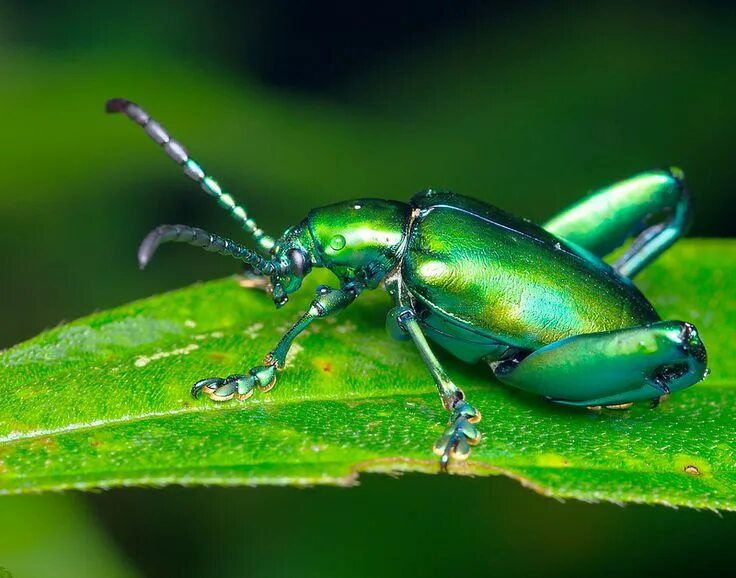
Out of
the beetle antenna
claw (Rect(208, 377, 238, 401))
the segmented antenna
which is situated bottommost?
claw (Rect(208, 377, 238, 401))

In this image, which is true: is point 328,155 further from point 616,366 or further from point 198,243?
point 616,366

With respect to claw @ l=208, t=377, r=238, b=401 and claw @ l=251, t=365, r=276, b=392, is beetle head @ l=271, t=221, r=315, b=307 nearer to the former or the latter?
claw @ l=251, t=365, r=276, b=392

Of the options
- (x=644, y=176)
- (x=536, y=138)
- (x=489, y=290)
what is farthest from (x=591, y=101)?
(x=489, y=290)

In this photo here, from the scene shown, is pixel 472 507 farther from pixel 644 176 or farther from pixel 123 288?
pixel 123 288

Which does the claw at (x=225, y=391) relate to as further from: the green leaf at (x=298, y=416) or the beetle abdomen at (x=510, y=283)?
the beetle abdomen at (x=510, y=283)

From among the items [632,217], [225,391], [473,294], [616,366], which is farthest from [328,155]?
[616,366]

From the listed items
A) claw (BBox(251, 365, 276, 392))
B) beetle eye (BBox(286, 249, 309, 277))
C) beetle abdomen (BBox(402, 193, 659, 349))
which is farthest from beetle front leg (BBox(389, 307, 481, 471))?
claw (BBox(251, 365, 276, 392))
